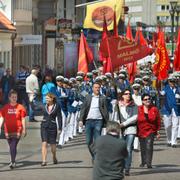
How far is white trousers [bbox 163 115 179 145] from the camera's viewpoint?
60.8 ft

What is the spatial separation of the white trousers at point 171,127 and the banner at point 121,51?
168 centimetres

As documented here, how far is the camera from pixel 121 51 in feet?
63.6

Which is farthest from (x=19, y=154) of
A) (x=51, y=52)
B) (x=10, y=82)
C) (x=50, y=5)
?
(x=51, y=52)

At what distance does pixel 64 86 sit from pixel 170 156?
3734mm

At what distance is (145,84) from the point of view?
21.0 meters

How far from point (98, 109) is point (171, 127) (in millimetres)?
4172

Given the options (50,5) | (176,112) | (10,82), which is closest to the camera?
(176,112)

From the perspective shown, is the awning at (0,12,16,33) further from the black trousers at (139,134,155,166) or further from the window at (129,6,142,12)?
the window at (129,6,142,12)

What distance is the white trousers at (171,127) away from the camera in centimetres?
1855

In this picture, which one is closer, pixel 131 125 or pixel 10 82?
pixel 131 125

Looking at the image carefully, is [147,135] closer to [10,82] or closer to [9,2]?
[10,82]

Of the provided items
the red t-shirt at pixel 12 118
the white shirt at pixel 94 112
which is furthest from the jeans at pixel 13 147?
the white shirt at pixel 94 112

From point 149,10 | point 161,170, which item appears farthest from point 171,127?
point 149,10

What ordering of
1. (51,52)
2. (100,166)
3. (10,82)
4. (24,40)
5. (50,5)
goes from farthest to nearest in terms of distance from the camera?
1. (51,52)
2. (50,5)
3. (24,40)
4. (10,82)
5. (100,166)
